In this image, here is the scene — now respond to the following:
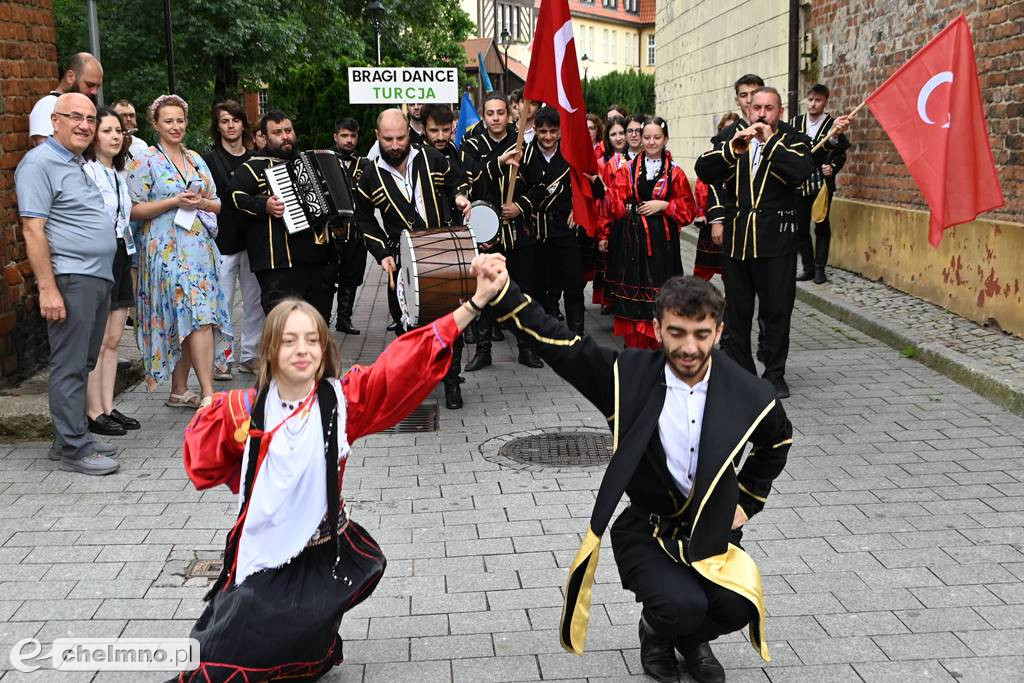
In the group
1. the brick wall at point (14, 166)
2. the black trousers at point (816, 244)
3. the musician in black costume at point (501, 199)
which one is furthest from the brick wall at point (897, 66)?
the brick wall at point (14, 166)

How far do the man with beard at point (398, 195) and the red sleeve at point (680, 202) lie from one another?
1665 mm

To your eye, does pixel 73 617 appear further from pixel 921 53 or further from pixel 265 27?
pixel 265 27

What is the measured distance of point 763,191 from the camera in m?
7.77

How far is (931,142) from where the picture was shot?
7.55 meters

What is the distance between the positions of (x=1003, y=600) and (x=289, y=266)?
5207mm

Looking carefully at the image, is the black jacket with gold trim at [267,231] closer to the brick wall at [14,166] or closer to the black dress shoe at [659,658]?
the brick wall at [14,166]

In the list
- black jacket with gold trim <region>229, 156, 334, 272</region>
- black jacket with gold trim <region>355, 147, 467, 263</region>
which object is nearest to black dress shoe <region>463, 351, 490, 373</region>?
black jacket with gold trim <region>355, 147, 467, 263</region>

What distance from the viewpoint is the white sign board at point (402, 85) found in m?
14.3

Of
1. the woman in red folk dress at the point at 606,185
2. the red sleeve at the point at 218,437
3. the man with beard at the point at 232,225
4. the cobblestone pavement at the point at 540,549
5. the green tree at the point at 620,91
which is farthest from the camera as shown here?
the green tree at the point at 620,91

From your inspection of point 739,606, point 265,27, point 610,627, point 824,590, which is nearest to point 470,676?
point 610,627

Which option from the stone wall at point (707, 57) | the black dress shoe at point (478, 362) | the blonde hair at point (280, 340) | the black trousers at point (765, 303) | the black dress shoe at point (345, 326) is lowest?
the black dress shoe at point (478, 362)

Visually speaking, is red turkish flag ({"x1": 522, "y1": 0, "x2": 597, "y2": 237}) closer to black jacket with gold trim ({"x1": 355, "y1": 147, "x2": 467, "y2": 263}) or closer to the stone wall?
black jacket with gold trim ({"x1": 355, "y1": 147, "x2": 467, "y2": 263})

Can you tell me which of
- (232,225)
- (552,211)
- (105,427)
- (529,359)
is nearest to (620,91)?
(552,211)

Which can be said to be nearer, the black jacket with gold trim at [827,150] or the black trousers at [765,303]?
the black trousers at [765,303]
